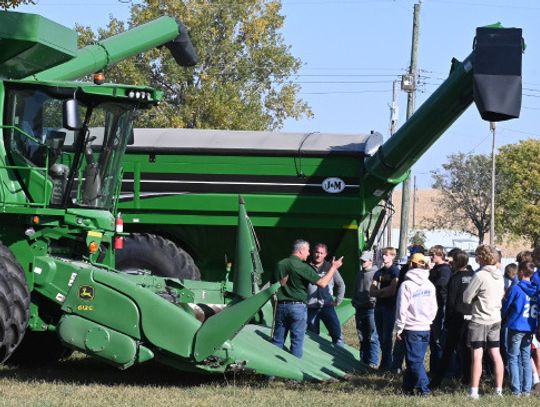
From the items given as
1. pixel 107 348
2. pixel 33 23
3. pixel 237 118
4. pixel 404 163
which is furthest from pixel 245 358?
pixel 237 118

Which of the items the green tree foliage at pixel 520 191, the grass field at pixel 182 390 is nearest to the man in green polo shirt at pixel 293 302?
the grass field at pixel 182 390

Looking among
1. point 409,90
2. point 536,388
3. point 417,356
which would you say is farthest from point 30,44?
point 409,90

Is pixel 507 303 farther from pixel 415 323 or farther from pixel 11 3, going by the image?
pixel 11 3

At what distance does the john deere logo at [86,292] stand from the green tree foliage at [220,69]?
20221 mm

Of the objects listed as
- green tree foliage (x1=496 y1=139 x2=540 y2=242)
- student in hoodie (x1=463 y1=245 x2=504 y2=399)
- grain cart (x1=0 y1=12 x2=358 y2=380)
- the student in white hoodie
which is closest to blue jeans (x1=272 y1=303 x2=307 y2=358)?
grain cart (x1=0 y1=12 x2=358 y2=380)

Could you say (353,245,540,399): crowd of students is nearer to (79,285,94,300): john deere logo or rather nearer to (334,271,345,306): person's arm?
(334,271,345,306): person's arm

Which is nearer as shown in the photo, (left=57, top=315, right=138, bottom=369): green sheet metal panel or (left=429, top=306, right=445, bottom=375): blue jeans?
(left=57, top=315, right=138, bottom=369): green sheet metal panel

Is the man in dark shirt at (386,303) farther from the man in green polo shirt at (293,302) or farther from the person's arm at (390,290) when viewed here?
the man in green polo shirt at (293,302)

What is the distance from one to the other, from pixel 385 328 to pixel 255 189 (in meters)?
3.29

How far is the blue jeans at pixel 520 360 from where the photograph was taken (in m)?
12.2

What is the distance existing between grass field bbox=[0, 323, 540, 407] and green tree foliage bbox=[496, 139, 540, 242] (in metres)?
55.6

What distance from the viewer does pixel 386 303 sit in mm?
15039

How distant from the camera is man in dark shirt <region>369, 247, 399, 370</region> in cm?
1480

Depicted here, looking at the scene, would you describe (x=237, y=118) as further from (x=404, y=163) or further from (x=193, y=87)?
(x=404, y=163)
